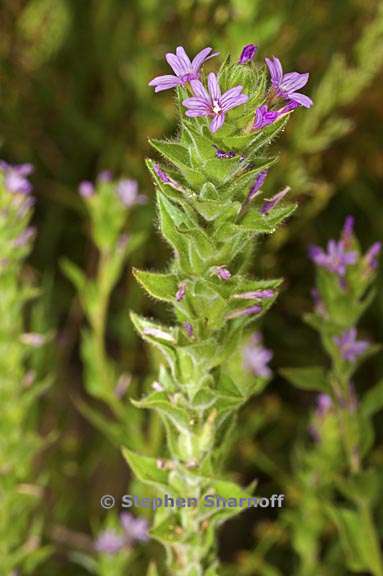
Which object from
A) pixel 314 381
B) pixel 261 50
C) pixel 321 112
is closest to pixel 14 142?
pixel 261 50

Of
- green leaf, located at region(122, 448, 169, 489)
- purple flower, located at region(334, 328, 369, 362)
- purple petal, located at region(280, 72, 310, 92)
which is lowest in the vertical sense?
green leaf, located at region(122, 448, 169, 489)

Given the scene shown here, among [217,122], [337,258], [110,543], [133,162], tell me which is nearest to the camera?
[217,122]

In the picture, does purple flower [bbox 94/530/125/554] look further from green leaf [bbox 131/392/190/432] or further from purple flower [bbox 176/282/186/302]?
purple flower [bbox 176/282/186/302]

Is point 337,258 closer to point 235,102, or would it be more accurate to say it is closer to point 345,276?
point 345,276

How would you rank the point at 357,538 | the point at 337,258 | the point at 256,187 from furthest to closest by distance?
the point at 357,538 < the point at 337,258 < the point at 256,187

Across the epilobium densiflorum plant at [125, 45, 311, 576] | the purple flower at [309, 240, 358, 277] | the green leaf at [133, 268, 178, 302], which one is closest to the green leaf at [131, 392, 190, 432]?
the epilobium densiflorum plant at [125, 45, 311, 576]

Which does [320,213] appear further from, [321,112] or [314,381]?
[314,381]

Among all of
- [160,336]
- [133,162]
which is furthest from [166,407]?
[133,162]
